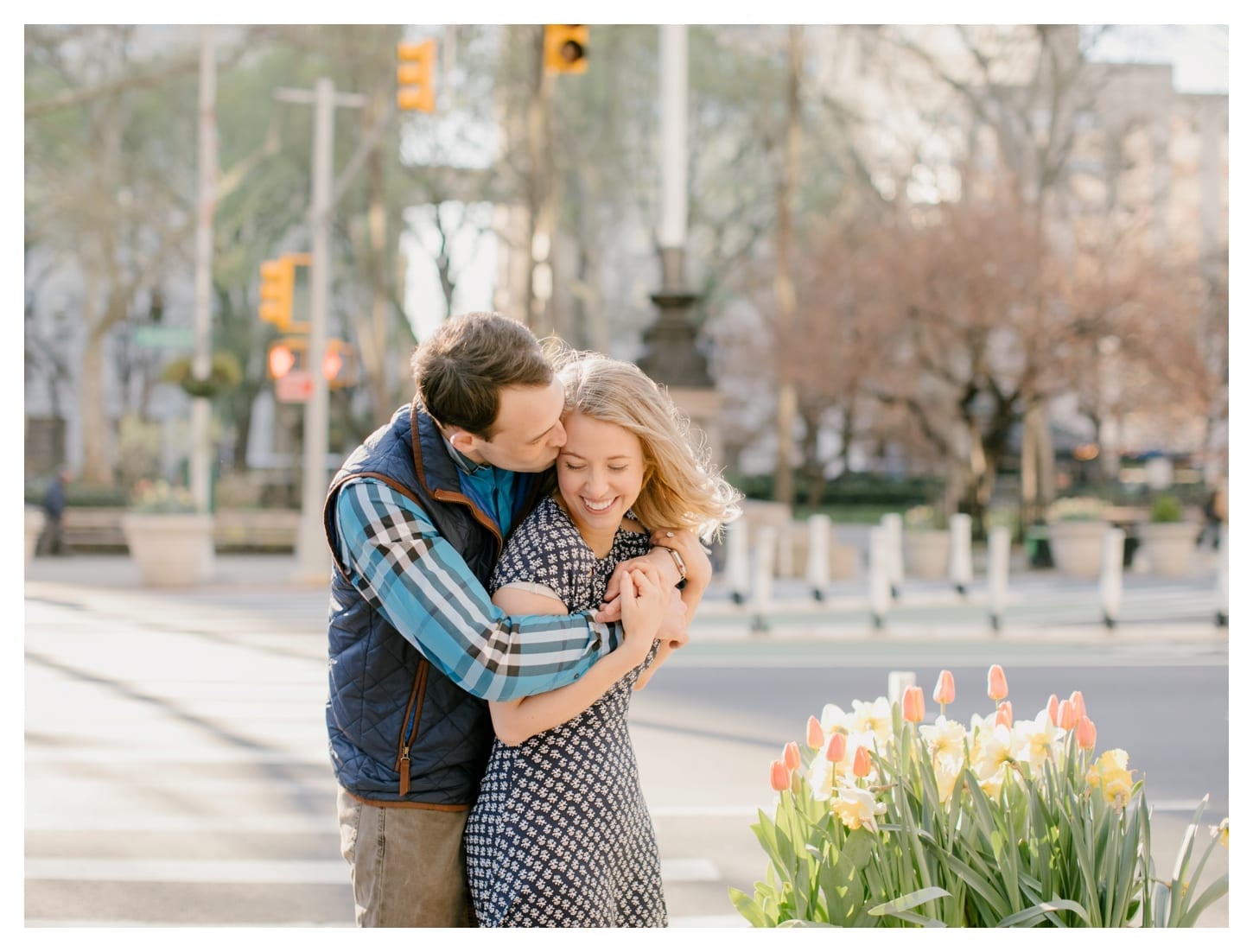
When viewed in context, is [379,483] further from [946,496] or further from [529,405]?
[946,496]

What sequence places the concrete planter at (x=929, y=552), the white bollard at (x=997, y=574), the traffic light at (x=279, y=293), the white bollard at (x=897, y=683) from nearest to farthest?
the white bollard at (x=897, y=683) → the white bollard at (x=997, y=574) → the traffic light at (x=279, y=293) → the concrete planter at (x=929, y=552)

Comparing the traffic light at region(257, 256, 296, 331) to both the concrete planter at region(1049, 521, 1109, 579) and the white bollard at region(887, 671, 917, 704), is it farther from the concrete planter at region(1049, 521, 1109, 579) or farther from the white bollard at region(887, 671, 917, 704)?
the white bollard at region(887, 671, 917, 704)

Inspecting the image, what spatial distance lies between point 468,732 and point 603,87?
35.0 metres

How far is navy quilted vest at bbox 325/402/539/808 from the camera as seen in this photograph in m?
2.49

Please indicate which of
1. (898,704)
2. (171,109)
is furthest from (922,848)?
(171,109)

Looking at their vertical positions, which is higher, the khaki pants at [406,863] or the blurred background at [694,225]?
the blurred background at [694,225]

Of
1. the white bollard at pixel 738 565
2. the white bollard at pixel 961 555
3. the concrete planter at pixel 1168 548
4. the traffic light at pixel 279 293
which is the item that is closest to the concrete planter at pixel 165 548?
the traffic light at pixel 279 293

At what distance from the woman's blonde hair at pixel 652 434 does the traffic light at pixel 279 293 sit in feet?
58.9

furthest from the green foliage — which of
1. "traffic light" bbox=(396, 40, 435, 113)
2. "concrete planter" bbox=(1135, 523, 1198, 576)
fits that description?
"traffic light" bbox=(396, 40, 435, 113)

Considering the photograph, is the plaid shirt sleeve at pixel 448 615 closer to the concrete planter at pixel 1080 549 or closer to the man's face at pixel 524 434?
the man's face at pixel 524 434

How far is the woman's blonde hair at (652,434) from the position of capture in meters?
2.54

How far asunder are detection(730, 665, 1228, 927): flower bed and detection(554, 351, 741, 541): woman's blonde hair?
593 mm

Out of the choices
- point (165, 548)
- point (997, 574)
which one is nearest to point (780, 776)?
point (997, 574)

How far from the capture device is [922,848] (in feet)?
8.66
